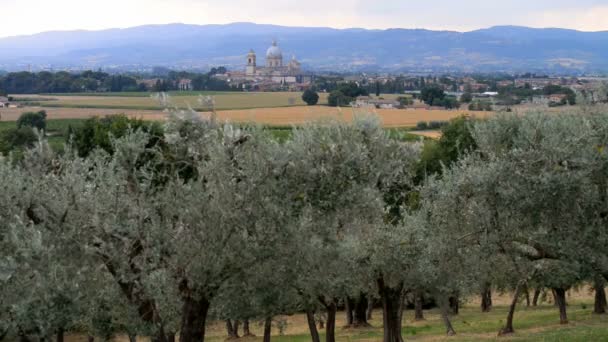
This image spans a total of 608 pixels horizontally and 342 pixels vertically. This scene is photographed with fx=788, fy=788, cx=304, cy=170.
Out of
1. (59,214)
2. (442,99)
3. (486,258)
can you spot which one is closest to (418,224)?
(486,258)

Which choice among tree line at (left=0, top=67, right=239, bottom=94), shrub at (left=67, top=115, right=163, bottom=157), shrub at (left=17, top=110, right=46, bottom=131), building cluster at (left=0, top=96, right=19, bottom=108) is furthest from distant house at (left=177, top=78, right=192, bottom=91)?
shrub at (left=67, top=115, right=163, bottom=157)

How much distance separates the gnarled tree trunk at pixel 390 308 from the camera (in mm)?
25391

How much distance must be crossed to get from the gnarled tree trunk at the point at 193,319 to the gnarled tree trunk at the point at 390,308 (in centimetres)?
892

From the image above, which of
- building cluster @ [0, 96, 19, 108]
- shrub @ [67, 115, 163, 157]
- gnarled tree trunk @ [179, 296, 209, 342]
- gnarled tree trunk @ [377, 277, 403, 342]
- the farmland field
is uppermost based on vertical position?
shrub @ [67, 115, 163, 157]

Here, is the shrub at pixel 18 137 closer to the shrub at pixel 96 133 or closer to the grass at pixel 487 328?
the shrub at pixel 96 133

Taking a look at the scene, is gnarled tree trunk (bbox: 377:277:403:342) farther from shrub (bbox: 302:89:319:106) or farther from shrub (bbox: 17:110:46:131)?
shrub (bbox: 302:89:319:106)

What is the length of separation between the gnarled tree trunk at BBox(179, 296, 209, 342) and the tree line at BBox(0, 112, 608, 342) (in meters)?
0.03

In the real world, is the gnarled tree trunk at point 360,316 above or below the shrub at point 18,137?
below

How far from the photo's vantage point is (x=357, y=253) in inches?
889

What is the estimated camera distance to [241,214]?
15.8 metres

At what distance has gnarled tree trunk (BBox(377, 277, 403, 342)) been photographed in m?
25.4

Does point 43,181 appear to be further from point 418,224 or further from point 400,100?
point 400,100

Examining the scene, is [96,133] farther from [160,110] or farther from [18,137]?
[160,110]

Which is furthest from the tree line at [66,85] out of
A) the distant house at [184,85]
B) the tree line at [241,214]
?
the tree line at [241,214]
